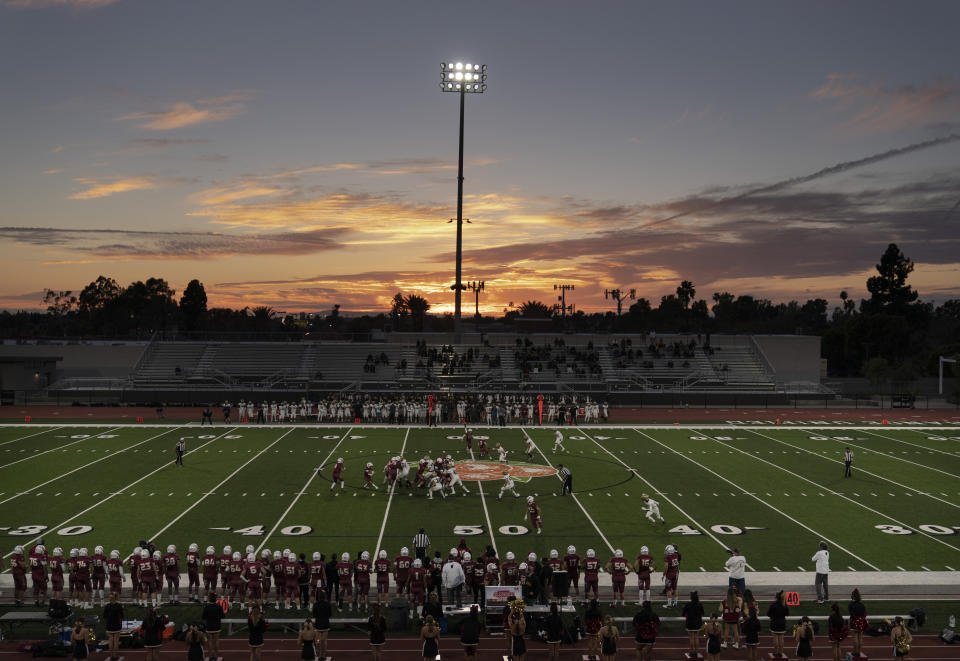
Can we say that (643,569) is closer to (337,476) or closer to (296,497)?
(337,476)

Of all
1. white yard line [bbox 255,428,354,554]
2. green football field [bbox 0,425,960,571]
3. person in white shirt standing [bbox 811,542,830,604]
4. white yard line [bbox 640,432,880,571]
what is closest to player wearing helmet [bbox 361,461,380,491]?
green football field [bbox 0,425,960,571]

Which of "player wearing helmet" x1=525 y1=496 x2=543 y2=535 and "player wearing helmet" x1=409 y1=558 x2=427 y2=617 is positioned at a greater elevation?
"player wearing helmet" x1=525 y1=496 x2=543 y2=535

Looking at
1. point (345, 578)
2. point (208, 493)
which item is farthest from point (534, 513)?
point (208, 493)

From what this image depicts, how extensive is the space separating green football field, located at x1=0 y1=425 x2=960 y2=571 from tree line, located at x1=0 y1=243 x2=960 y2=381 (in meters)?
29.8

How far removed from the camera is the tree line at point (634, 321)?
240 feet

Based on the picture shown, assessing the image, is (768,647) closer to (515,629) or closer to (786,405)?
(515,629)

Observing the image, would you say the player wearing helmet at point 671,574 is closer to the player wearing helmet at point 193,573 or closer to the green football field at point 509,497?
the green football field at point 509,497

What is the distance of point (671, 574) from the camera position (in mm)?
14914

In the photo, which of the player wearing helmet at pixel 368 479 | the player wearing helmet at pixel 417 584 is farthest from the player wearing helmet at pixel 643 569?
the player wearing helmet at pixel 368 479

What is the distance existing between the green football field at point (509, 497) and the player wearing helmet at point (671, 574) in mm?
2291

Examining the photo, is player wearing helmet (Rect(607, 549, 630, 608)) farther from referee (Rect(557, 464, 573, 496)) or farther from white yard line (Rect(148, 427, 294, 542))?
white yard line (Rect(148, 427, 294, 542))

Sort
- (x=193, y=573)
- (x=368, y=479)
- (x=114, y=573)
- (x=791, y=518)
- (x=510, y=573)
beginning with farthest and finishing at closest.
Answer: (x=368, y=479)
(x=791, y=518)
(x=193, y=573)
(x=114, y=573)
(x=510, y=573)

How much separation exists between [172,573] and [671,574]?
998cm

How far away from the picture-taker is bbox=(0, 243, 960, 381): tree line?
73.1m
